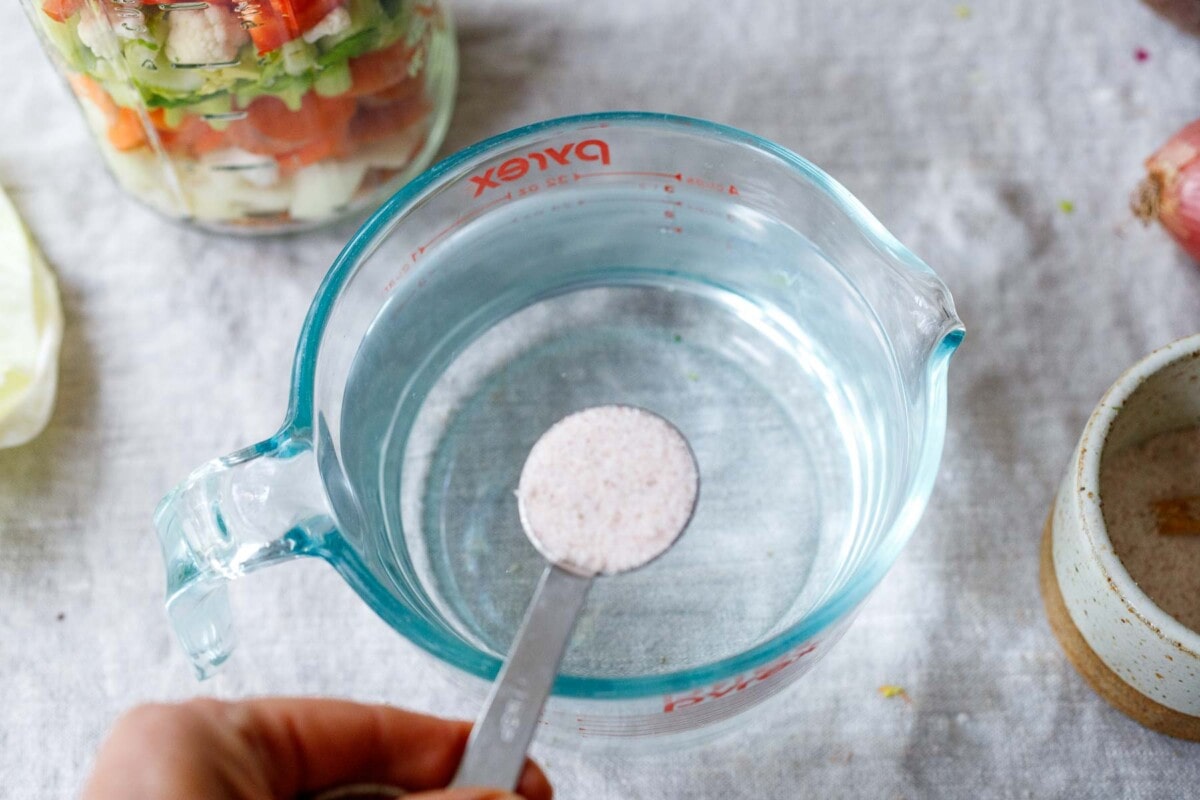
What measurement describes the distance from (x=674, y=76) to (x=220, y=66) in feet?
1.50

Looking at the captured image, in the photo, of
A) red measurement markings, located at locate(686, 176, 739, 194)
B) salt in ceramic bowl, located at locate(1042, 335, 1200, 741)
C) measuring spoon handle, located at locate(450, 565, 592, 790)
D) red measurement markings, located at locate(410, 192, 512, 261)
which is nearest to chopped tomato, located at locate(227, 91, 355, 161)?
red measurement markings, located at locate(410, 192, 512, 261)

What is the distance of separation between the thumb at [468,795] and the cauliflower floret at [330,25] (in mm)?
546

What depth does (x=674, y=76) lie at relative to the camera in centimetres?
116

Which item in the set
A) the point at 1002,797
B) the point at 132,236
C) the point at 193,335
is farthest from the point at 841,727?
the point at 132,236

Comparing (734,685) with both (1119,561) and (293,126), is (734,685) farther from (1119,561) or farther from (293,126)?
(293,126)

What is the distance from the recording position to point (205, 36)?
85 centimetres

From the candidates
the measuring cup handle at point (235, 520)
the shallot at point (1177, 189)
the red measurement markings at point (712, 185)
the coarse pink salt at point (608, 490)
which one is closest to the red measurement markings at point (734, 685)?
the coarse pink salt at point (608, 490)

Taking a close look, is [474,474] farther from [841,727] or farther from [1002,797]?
[1002,797]

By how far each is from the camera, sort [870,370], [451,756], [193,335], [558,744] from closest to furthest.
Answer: [451,756]
[558,744]
[870,370]
[193,335]

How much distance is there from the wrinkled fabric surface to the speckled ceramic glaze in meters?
0.07

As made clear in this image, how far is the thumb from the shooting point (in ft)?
1.97

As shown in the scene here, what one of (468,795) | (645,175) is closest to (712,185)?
(645,175)

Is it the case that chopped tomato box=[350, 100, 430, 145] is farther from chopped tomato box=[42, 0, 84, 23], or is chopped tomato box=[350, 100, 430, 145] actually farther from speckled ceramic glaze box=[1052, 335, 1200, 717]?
speckled ceramic glaze box=[1052, 335, 1200, 717]

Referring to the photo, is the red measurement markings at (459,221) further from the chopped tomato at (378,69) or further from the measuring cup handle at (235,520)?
the measuring cup handle at (235,520)
